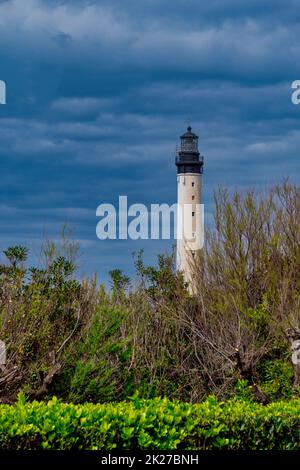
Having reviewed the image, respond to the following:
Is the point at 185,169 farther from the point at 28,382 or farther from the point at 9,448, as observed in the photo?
the point at 9,448

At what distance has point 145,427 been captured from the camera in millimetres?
8070

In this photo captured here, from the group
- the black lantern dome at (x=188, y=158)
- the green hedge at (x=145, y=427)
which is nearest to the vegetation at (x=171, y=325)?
the green hedge at (x=145, y=427)

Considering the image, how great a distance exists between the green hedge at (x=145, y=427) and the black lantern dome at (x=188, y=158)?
44100 millimetres

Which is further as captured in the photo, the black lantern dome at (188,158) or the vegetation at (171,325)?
the black lantern dome at (188,158)

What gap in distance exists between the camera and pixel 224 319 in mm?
16641

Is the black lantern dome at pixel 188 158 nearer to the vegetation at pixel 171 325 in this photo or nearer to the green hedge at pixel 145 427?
the vegetation at pixel 171 325

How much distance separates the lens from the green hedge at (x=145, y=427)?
25.3ft

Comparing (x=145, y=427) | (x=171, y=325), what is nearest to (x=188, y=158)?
(x=171, y=325)

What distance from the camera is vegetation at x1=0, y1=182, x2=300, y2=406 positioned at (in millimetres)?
13070

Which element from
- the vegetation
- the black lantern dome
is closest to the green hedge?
the vegetation

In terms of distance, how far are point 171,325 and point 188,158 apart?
124 ft

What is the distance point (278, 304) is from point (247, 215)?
3041mm

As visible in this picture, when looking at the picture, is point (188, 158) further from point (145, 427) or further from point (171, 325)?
point (145, 427)
